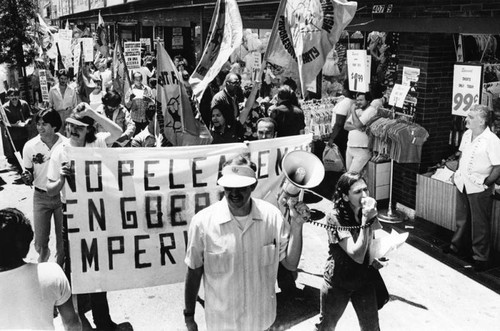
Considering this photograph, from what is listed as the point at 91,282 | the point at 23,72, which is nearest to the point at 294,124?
the point at 91,282

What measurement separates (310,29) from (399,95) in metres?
2.87

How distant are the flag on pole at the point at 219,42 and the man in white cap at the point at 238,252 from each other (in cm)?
298

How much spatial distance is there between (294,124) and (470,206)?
103 inches

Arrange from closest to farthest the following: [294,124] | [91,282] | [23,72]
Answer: [91,282]
[294,124]
[23,72]

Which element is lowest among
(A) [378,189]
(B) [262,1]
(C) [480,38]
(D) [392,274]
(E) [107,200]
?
(D) [392,274]

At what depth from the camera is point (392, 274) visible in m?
6.32

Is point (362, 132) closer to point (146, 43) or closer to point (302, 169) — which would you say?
point (302, 169)

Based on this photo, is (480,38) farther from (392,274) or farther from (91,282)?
(91,282)

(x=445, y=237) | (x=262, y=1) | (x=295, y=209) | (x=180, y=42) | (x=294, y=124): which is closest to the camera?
(x=295, y=209)

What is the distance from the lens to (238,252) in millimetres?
3289

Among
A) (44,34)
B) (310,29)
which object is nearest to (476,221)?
(310,29)

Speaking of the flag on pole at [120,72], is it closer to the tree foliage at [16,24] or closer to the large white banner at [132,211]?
the tree foliage at [16,24]

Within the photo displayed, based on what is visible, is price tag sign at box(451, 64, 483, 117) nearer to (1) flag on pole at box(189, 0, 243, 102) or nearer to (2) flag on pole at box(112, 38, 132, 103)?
(1) flag on pole at box(189, 0, 243, 102)

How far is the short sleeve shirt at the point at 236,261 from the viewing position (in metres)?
3.29
